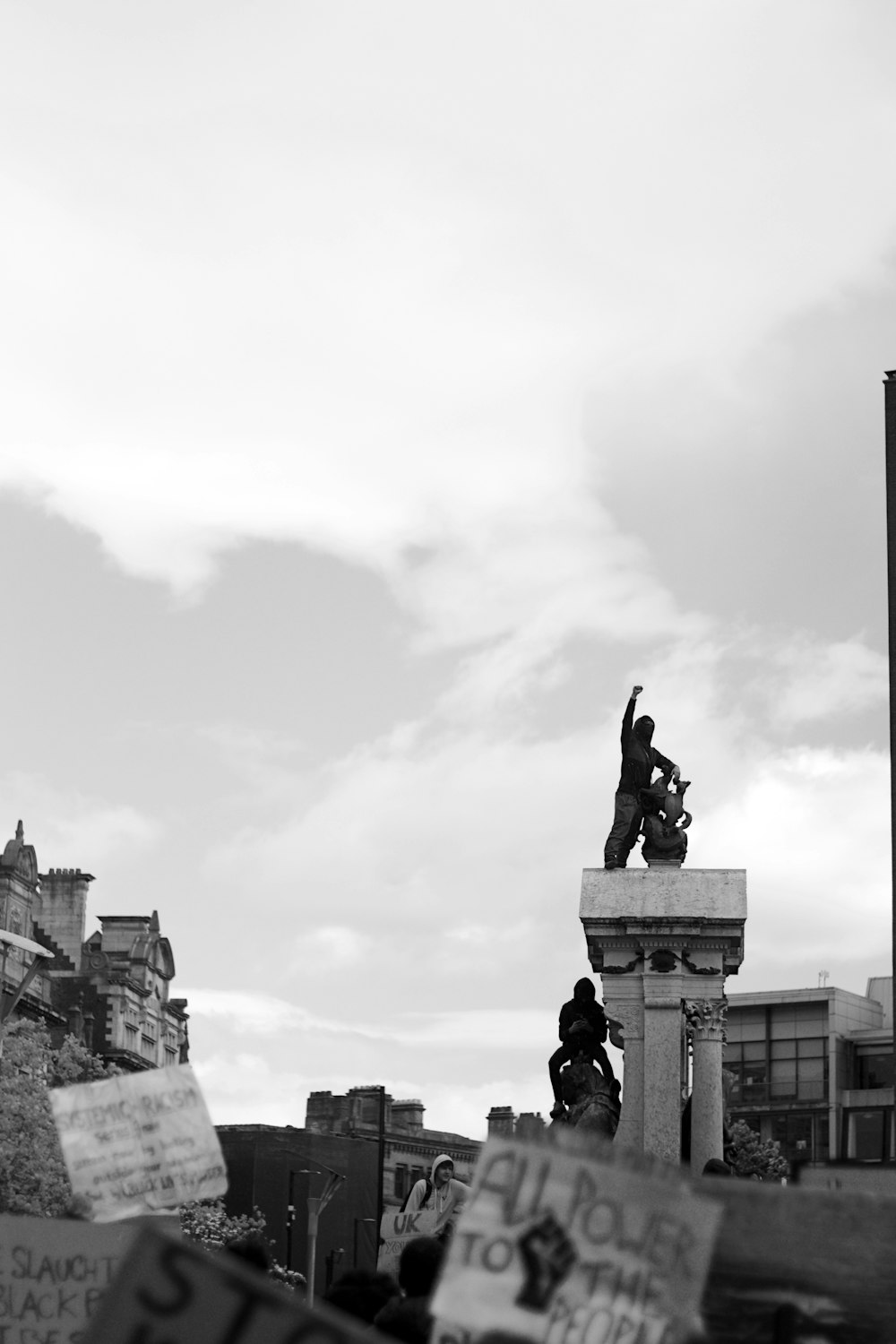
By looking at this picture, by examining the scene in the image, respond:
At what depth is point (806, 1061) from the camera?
11250 centimetres

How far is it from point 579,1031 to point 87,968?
6656cm

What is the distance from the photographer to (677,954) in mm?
26547

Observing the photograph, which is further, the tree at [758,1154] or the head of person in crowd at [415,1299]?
the tree at [758,1154]

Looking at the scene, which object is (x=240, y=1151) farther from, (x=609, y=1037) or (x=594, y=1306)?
(x=594, y=1306)

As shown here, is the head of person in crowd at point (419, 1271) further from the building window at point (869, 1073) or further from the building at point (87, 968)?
the building window at point (869, 1073)

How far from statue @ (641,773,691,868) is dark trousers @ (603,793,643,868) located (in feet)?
0.41

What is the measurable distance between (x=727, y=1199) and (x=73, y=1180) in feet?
14.3

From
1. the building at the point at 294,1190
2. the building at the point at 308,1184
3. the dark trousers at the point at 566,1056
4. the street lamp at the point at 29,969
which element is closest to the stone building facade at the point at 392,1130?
the building at the point at 308,1184

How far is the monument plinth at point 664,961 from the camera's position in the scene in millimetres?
26312

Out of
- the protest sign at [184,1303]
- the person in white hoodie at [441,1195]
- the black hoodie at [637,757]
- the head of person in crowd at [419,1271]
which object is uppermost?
the black hoodie at [637,757]

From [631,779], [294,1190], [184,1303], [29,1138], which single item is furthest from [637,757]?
[294,1190]

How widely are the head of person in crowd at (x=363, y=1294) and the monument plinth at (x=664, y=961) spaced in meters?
16.1

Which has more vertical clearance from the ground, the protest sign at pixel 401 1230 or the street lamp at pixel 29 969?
the street lamp at pixel 29 969

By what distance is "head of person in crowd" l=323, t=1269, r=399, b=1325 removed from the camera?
33.1ft
